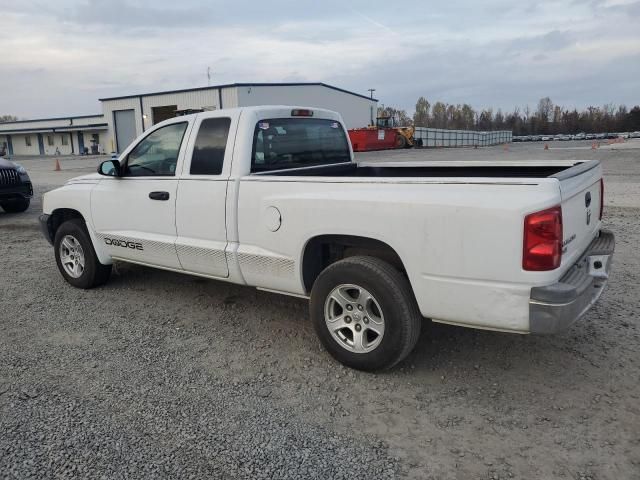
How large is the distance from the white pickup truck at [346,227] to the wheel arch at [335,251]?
0.04 ft

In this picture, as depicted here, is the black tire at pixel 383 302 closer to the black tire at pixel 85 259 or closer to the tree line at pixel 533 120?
the black tire at pixel 85 259

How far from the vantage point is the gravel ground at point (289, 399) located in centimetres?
281

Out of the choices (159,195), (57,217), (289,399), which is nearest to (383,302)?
(289,399)

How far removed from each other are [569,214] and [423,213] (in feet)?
2.94

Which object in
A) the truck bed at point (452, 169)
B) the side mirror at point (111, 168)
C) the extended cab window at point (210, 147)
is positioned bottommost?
the truck bed at point (452, 169)

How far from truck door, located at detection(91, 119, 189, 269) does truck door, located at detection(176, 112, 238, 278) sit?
14cm

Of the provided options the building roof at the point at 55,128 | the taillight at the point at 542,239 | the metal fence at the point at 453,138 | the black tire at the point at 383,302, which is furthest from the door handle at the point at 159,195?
the building roof at the point at 55,128

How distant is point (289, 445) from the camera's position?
2.96 m

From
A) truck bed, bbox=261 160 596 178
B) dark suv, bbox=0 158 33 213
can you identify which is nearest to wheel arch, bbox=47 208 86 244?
truck bed, bbox=261 160 596 178

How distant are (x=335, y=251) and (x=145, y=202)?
2.02m

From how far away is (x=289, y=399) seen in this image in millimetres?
3467

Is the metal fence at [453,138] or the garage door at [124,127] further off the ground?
the garage door at [124,127]

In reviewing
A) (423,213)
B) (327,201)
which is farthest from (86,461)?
(423,213)

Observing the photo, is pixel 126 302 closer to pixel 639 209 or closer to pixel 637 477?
pixel 637 477
